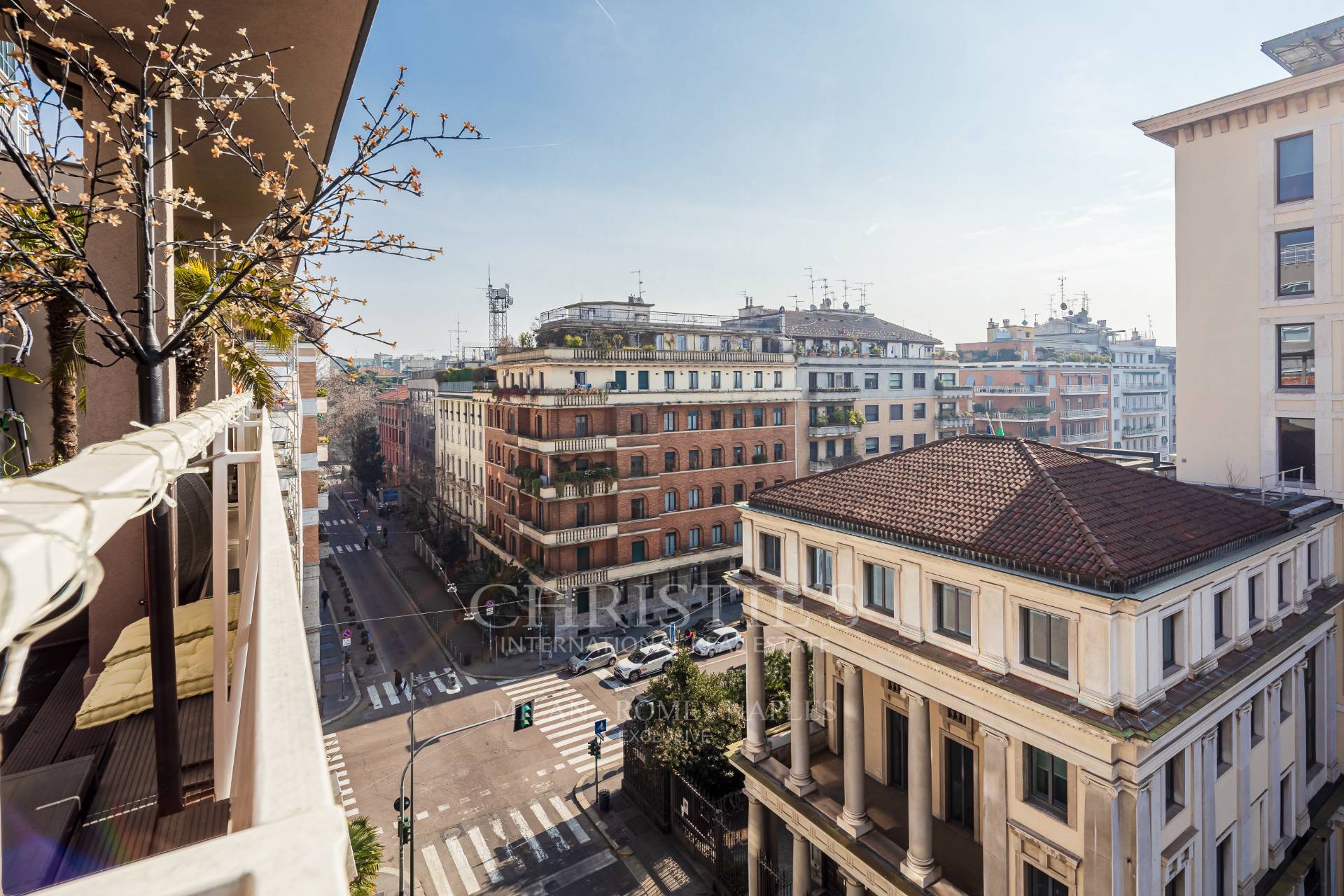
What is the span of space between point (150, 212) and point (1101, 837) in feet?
52.0

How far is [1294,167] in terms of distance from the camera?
1980 centimetres

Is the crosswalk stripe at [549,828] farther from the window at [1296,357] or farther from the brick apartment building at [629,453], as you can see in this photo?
the window at [1296,357]

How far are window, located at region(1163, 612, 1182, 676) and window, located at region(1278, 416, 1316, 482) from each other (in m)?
11.3

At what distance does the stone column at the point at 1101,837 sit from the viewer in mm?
11805

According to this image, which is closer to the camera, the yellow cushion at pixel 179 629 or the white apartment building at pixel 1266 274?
the yellow cushion at pixel 179 629

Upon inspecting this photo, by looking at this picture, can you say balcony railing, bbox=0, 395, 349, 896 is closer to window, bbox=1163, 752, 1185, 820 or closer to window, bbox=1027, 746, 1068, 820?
window, bbox=1027, 746, 1068, 820

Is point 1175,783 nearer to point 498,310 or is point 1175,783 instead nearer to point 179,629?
point 179,629

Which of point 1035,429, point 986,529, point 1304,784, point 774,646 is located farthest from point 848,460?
point 986,529

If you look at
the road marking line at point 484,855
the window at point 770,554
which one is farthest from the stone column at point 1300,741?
the road marking line at point 484,855

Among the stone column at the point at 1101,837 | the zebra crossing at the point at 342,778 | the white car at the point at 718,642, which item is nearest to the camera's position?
the stone column at the point at 1101,837

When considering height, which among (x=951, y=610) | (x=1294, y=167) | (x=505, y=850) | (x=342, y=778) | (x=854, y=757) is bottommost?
(x=505, y=850)

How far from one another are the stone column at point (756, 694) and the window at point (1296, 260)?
1834 cm

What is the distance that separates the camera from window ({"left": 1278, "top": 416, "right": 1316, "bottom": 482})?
1977 cm

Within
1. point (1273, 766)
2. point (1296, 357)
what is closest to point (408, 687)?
point (1273, 766)
